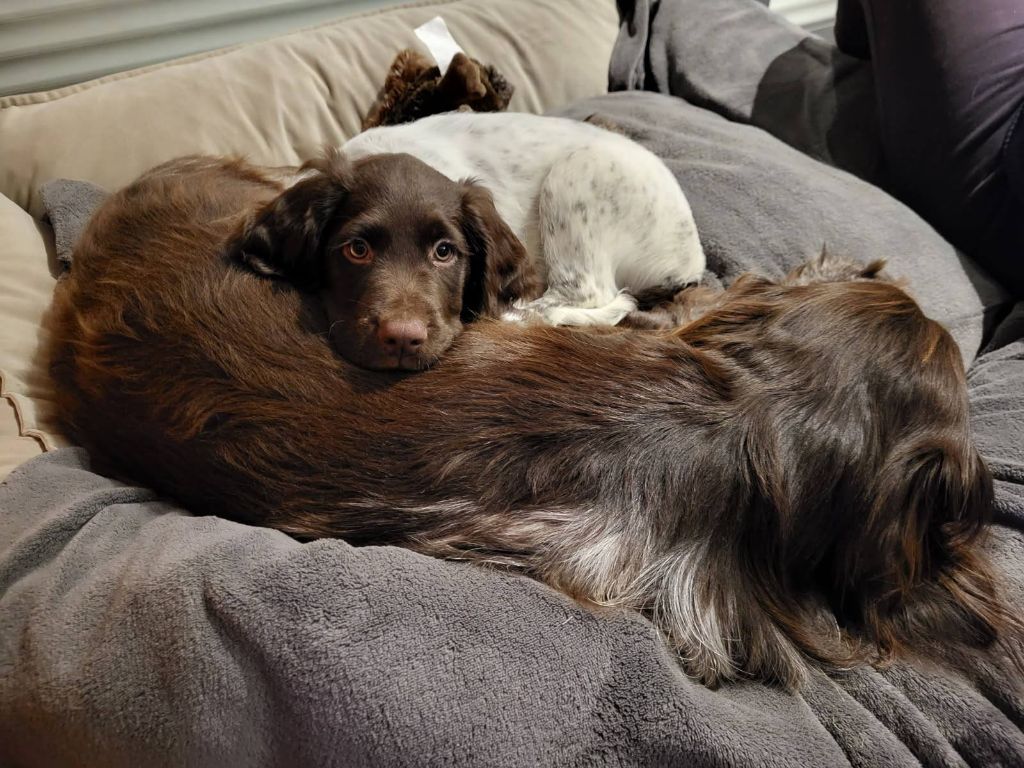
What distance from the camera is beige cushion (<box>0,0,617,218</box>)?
2.04 meters

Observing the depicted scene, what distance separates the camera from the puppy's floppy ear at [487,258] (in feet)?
5.46

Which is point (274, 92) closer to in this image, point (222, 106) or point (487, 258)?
point (222, 106)

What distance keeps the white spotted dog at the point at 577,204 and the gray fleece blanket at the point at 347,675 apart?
3.31 feet

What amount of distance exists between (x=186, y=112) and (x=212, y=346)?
49.5 inches

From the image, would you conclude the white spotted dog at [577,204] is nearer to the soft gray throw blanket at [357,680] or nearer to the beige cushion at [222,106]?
the beige cushion at [222,106]

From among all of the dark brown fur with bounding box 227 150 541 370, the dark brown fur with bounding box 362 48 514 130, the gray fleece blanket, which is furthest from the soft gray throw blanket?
the dark brown fur with bounding box 362 48 514 130

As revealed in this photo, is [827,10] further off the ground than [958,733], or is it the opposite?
[827,10]

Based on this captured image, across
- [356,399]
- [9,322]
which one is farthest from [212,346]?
[9,322]

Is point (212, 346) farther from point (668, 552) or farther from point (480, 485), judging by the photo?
Answer: point (668, 552)

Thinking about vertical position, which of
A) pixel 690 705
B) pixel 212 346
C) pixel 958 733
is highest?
pixel 212 346

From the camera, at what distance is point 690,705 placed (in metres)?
1.00

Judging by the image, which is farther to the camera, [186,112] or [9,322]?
[186,112]

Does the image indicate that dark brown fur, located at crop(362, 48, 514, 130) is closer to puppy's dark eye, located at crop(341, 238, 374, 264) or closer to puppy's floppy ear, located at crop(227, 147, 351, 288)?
puppy's floppy ear, located at crop(227, 147, 351, 288)

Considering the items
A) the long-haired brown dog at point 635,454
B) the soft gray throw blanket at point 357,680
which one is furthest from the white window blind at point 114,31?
the soft gray throw blanket at point 357,680
